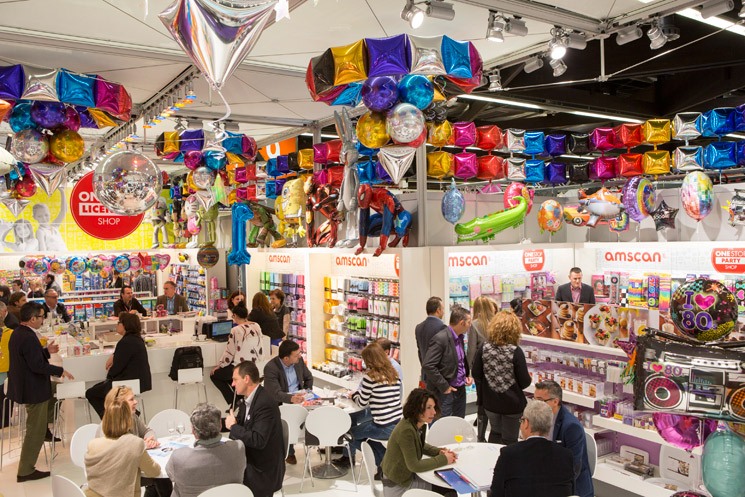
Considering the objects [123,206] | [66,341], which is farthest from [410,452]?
[66,341]

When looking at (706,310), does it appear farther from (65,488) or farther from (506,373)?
(65,488)

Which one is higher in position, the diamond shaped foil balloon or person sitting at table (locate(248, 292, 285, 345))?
the diamond shaped foil balloon

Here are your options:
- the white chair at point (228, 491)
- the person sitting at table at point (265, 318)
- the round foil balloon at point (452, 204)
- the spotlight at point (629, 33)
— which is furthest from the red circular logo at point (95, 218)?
the spotlight at point (629, 33)

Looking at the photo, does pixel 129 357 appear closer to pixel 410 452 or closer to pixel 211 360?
pixel 211 360

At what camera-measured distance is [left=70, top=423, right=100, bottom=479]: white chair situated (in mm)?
4766

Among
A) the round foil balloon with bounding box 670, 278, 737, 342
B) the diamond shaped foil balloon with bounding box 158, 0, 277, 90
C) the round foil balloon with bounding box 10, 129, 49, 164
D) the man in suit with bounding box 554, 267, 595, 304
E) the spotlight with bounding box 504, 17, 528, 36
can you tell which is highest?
the spotlight with bounding box 504, 17, 528, 36

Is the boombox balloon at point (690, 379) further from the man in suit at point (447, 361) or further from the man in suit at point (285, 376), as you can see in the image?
the man in suit at point (285, 376)

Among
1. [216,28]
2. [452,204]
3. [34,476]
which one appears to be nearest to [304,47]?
[452,204]

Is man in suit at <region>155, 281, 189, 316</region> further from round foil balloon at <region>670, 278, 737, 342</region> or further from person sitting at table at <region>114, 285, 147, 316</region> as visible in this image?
round foil balloon at <region>670, 278, 737, 342</region>

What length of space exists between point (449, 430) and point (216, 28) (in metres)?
3.65

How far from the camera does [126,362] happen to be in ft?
22.0

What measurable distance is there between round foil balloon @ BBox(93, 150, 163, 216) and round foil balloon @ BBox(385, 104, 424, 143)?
1831 mm

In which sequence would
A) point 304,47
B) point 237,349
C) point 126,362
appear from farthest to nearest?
point 237,349 → point 126,362 → point 304,47

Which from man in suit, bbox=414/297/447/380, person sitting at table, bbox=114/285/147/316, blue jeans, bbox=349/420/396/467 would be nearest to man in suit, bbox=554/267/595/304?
man in suit, bbox=414/297/447/380
